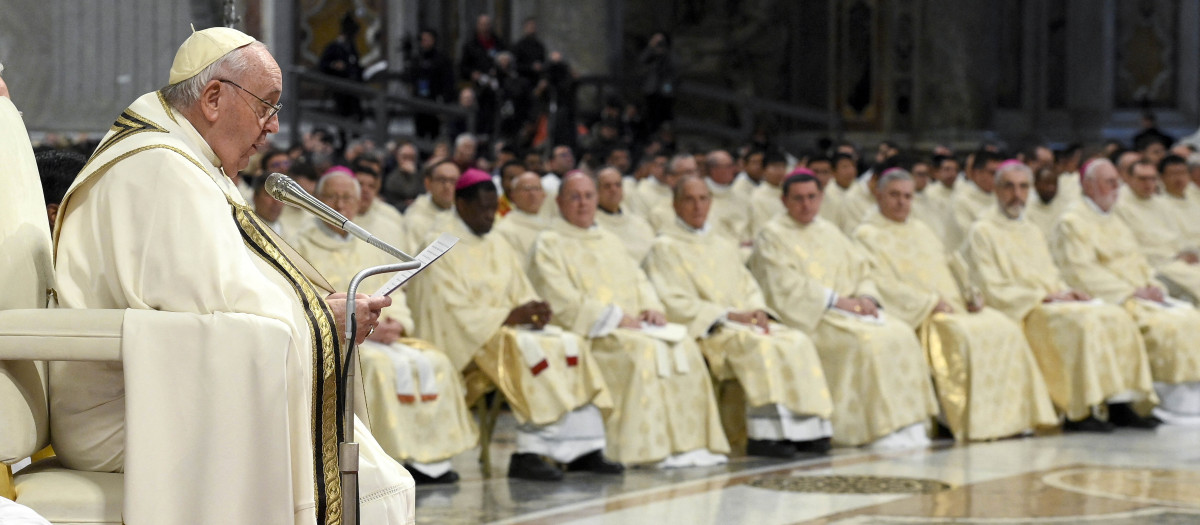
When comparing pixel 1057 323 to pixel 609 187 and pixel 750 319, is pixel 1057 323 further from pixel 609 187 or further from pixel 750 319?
pixel 609 187

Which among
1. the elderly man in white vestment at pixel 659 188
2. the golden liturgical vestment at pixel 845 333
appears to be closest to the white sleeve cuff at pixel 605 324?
the golden liturgical vestment at pixel 845 333

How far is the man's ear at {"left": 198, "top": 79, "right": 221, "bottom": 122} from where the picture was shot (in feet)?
11.8

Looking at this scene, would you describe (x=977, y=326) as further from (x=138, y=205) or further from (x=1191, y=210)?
(x=138, y=205)

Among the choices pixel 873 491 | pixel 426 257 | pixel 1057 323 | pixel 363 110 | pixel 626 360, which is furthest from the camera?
pixel 363 110

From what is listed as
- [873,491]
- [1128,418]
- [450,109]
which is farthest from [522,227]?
[450,109]

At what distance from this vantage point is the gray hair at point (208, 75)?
3582mm

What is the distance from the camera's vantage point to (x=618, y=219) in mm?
10102

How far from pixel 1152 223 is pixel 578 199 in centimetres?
478

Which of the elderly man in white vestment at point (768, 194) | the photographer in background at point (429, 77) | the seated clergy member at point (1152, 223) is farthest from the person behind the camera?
the photographer in background at point (429, 77)

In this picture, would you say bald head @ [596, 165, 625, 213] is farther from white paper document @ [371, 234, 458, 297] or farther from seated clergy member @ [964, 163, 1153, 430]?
white paper document @ [371, 234, 458, 297]

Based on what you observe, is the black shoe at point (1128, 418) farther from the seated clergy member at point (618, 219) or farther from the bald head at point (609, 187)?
the bald head at point (609, 187)

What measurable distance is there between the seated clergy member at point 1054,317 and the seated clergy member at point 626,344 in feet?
8.12

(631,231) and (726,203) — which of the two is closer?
(631,231)

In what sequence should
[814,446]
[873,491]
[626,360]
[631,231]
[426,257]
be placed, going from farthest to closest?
[631,231]
[814,446]
[626,360]
[873,491]
[426,257]
